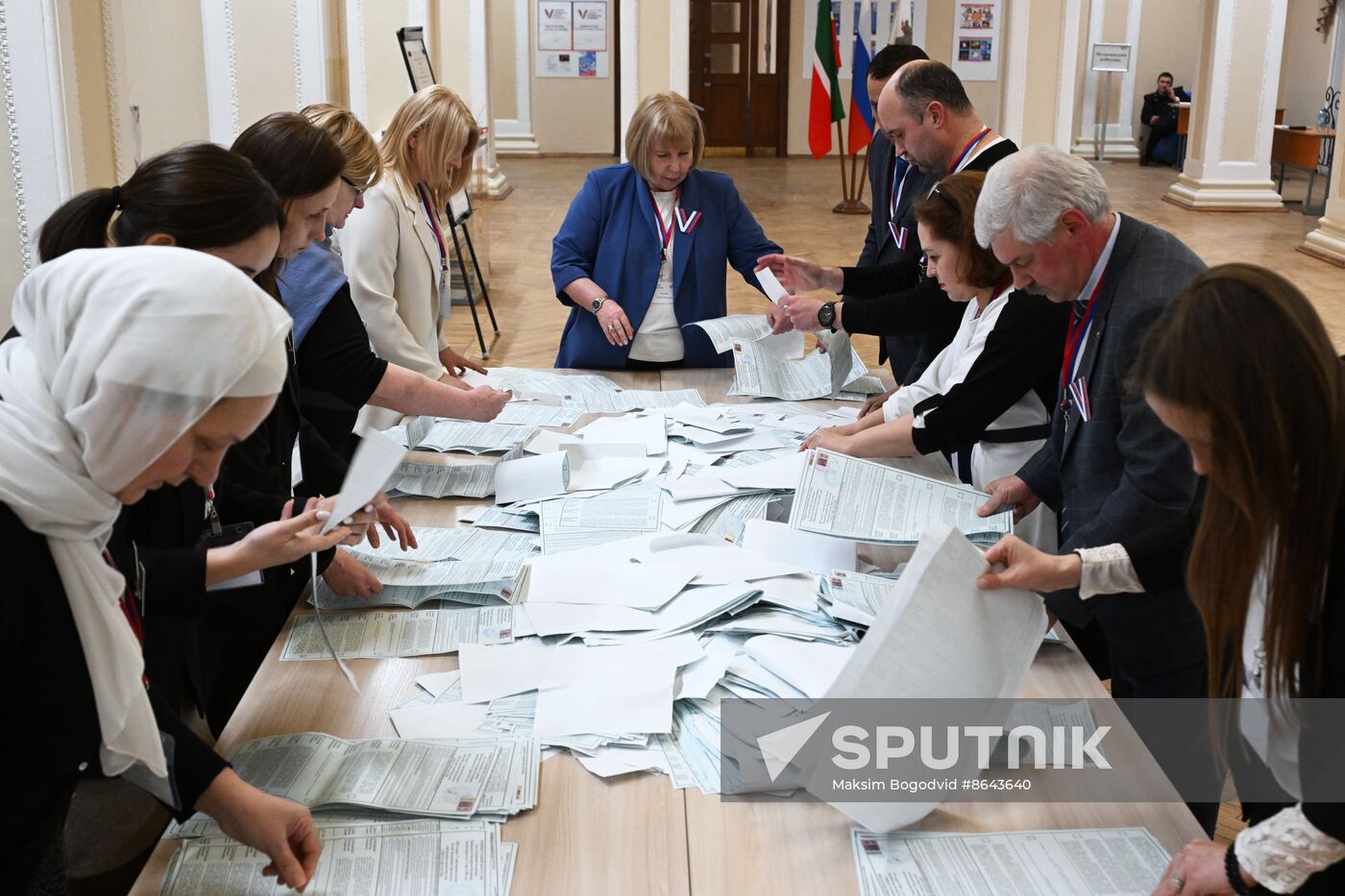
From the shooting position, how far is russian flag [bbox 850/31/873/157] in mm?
11734

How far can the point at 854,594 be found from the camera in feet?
7.01

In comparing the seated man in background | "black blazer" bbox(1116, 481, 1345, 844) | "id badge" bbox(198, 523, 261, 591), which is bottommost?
"id badge" bbox(198, 523, 261, 591)

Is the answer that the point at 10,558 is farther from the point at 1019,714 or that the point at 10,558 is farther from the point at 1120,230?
the point at 1120,230

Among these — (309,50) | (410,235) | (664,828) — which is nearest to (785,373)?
(410,235)

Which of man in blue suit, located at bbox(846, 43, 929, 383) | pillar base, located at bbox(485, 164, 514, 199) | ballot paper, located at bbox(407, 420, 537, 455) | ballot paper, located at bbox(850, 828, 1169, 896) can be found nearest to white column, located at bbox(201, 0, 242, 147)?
ballot paper, located at bbox(407, 420, 537, 455)

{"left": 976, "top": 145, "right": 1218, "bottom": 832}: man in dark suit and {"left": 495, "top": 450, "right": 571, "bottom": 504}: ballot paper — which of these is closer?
{"left": 976, "top": 145, "right": 1218, "bottom": 832}: man in dark suit

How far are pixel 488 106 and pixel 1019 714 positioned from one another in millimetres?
10378

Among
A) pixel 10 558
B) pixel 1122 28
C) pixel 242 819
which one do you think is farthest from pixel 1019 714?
pixel 1122 28

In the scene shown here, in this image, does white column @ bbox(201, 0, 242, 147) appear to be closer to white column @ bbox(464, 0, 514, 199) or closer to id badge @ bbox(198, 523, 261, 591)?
id badge @ bbox(198, 523, 261, 591)

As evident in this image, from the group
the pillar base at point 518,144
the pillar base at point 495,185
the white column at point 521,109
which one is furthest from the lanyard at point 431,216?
the pillar base at point 518,144

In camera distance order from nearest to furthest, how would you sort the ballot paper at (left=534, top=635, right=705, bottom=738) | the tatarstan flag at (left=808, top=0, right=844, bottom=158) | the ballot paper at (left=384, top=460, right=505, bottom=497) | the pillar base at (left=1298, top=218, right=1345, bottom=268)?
the ballot paper at (left=534, top=635, right=705, bottom=738) < the ballot paper at (left=384, top=460, right=505, bottom=497) < the pillar base at (left=1298, top=218, right=1345, bottom=268) < the tatarstan flag at (left=808, top=0, right=844, bottom=158)

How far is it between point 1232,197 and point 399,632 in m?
13.1

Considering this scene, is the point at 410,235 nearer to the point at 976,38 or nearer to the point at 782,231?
the point at 782,231

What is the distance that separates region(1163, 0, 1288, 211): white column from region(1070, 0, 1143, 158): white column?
14.5ft
